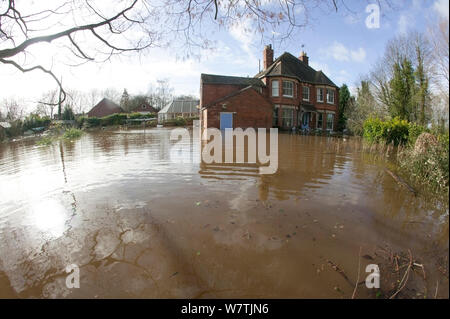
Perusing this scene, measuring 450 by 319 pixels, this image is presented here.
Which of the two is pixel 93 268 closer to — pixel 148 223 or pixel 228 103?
pixel 148 223

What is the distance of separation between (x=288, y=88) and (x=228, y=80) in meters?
6.92

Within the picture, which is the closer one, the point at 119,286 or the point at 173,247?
the point at 119,286

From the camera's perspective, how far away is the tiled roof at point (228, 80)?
85.8 feet

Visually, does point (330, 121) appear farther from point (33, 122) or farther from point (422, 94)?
point (33, 122)

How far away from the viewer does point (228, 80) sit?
27.2 meters

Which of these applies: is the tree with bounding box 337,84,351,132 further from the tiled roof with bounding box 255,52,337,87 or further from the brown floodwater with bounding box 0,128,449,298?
the brown floodwater with bounding box 0,128,449,298

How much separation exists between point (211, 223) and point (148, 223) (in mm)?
1178

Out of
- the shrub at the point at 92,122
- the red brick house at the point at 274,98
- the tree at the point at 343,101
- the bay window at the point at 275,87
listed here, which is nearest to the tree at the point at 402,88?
the red brick house at the point at 274,98

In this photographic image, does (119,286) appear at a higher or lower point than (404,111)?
lower

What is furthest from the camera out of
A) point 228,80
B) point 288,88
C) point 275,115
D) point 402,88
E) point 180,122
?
point 180,122

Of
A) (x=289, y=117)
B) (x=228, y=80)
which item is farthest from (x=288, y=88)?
(x=228, y=80)

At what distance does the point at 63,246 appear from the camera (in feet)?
12.0
